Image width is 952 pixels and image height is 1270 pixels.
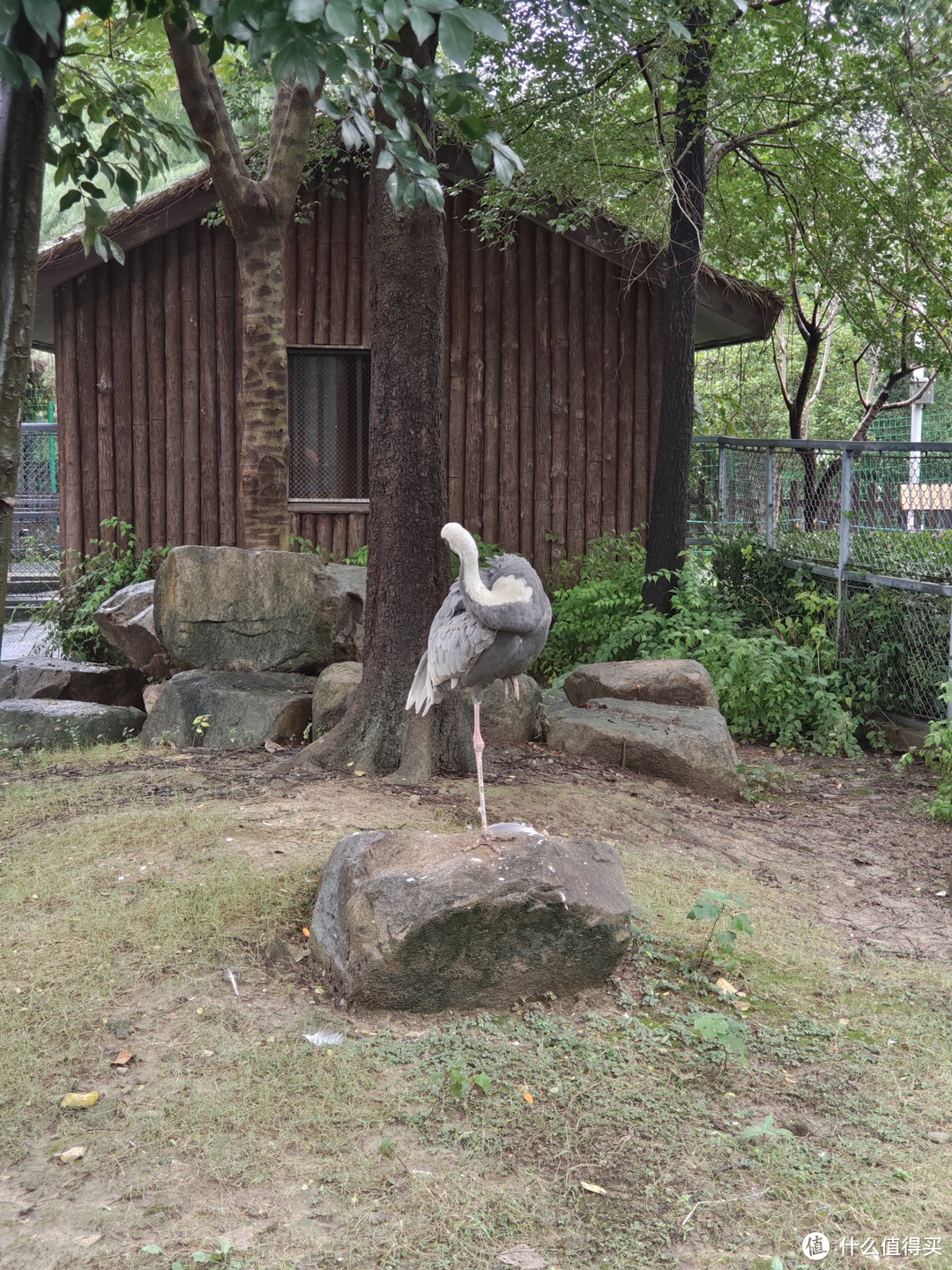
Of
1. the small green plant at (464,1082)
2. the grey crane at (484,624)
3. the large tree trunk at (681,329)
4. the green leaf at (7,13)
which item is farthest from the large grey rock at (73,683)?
the green leaf at (7,13)

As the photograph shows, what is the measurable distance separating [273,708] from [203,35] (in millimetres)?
4931

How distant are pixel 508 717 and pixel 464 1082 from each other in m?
4.02

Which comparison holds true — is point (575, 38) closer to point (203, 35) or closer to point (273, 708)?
point (273, 708)

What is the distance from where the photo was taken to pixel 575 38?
9.06 meters

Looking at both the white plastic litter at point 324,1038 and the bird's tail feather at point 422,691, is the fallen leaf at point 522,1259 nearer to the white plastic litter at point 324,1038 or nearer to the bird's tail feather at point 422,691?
the white plastic litter at point 324,1038

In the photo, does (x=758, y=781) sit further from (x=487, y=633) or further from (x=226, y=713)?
(x=226, y=713)

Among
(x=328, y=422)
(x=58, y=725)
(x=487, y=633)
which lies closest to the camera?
(x=487, y=633)

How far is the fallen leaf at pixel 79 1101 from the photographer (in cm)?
329

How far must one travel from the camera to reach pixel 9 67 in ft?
7.03

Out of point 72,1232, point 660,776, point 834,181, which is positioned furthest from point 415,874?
point 834,181

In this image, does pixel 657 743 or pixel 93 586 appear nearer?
pixel 657 743

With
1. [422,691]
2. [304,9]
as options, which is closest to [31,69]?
[304,9]

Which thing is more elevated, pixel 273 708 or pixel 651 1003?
pixel 273 708

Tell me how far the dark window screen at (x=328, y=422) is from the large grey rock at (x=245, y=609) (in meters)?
3.07
